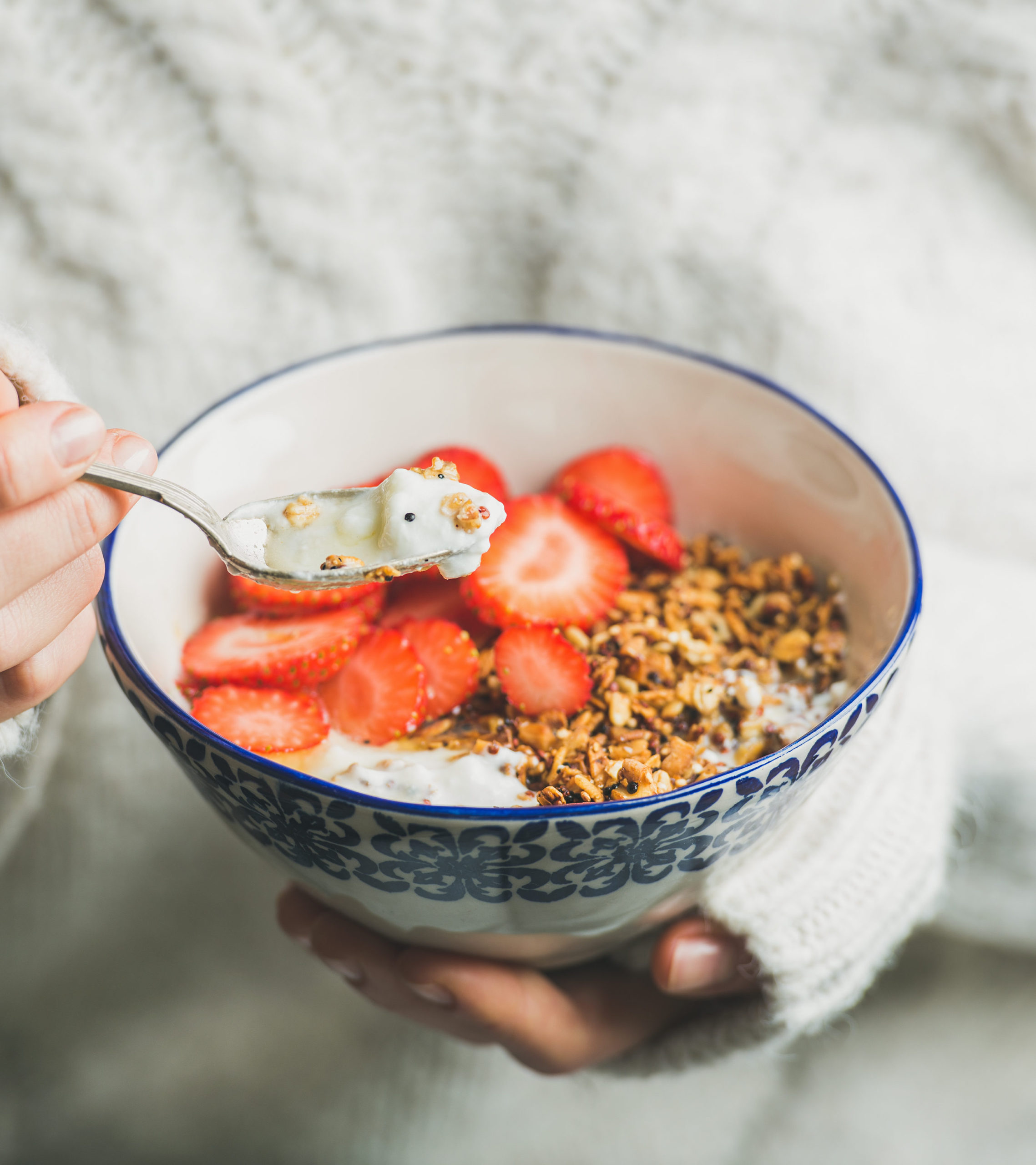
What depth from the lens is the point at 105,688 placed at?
922mm

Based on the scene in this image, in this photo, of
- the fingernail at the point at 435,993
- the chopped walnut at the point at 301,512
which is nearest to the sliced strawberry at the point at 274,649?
the chopped walnut at the point at 301,512

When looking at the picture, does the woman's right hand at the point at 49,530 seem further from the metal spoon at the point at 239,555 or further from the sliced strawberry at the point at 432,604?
the sliced strawberry at the point at 432,604

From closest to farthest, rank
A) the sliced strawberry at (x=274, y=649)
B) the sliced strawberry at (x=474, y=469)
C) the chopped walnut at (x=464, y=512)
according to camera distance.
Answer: the chopped walnut at (x=464, y=512) < the sliced strawberry at (x=274, y=649) < the sliced strawberry at (x=474, y=469)

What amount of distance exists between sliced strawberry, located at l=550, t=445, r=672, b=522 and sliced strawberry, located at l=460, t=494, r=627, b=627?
0.04 m

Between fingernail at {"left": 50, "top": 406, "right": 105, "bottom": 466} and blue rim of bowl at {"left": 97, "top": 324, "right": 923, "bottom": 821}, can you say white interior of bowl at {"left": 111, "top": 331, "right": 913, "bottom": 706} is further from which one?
fingernail at {"left": 50, "top": 406, "right": 105, "bottom": 466}

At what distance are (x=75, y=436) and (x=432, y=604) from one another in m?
0.32

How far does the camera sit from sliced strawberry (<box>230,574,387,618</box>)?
633 mm

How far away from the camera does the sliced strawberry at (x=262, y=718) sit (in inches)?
21.7

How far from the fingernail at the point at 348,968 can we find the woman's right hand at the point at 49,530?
29 cm

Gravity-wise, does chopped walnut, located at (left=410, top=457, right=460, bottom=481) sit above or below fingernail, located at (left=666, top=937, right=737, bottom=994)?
above

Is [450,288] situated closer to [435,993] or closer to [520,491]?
[520,491]

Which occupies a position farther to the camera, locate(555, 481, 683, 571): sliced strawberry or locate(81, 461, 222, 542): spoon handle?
locate(555, 481, 683, 571): sliced strawberry

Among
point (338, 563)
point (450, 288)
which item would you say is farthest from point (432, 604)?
point (450, 288)

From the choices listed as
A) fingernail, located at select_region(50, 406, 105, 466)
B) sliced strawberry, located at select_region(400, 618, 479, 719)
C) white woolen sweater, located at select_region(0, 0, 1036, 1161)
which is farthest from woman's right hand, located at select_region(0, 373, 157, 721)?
white woolen sweater, located at select_region(0, 0, 1036, 1161)
